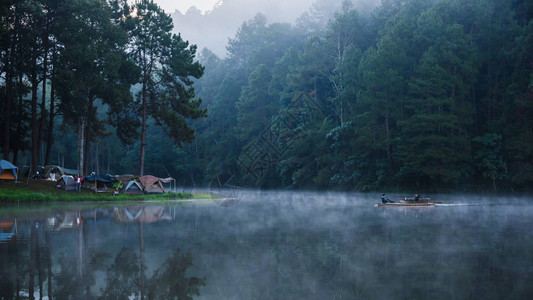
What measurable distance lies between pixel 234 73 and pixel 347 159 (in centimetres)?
5518

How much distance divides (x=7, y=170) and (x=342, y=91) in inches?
1910

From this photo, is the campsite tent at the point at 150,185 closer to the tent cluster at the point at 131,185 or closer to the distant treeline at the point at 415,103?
the tent cluster at the point at 131,185

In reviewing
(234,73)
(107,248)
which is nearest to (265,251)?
(107,248)

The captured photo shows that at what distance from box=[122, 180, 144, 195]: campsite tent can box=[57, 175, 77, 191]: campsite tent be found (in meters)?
5.38

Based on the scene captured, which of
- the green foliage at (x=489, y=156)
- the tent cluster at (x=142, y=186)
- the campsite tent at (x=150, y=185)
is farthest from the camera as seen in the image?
the green foliage at (x=489, y=156)

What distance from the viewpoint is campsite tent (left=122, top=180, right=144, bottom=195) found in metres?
48.0

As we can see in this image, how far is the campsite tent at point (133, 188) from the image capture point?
48.0 m

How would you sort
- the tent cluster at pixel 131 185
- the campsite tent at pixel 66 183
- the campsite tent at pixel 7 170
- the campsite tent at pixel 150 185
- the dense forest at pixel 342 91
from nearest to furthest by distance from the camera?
1. the campsite tent at pixel 7 170
2. the campsite tent at pixel 66 183
3. the dense forest at pixel 342 91
4. the tent cluster at pixel 131 185
5. the campsite tent at pixel 150 185

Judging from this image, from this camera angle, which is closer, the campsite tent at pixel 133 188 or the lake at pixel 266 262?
Answer: the lake at pixel 266 262

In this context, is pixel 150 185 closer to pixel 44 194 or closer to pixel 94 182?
pixel 94 182

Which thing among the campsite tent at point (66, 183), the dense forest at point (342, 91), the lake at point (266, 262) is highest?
the dense forest at point (342, 91)

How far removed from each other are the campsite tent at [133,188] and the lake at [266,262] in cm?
2844

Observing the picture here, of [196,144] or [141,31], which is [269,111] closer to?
[196,144]

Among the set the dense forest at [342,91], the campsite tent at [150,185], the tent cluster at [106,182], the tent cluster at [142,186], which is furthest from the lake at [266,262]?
the campsite tent at [150,185]
